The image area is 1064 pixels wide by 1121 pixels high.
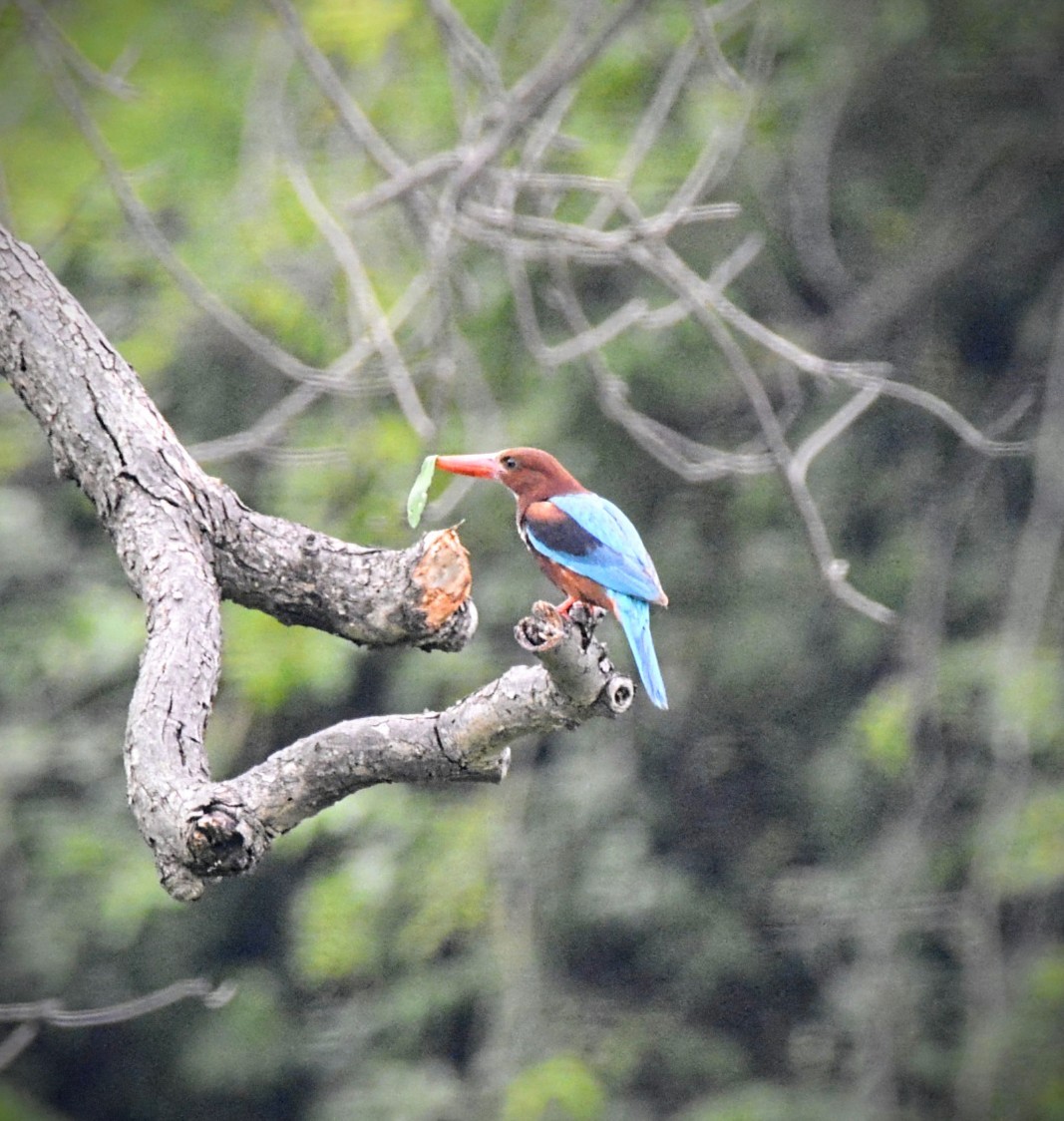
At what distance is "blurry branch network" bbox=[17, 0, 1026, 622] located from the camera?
132 inches

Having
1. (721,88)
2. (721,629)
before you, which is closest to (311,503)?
(721,629)

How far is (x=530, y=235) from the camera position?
4.20 m

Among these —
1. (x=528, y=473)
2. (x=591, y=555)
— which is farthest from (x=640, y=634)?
(x=528, y=473)

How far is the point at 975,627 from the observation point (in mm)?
4750

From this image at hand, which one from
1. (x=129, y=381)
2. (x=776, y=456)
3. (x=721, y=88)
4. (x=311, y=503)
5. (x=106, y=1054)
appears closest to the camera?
(x=129, y=381)

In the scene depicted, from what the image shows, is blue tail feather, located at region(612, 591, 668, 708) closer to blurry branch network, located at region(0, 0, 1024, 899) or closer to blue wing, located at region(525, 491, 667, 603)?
blue wing, located at region(525, 491, 667, 603)

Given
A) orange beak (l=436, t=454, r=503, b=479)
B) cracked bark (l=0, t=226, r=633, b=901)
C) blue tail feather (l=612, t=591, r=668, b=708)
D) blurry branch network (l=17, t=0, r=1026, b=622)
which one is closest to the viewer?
cracked bark (l=0, t=226, r=633, b=901)

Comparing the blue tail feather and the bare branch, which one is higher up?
the blue tail feather

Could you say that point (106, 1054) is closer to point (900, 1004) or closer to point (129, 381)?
point (900, 1004)

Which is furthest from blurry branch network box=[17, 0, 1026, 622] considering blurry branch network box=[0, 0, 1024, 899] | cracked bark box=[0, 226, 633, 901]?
cracked bark box=[0, 226, 633, 901]

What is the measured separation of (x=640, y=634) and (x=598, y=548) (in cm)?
16

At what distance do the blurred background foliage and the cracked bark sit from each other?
7.50 feet

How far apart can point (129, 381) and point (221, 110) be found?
9.03 ft

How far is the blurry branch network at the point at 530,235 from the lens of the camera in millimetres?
3359
